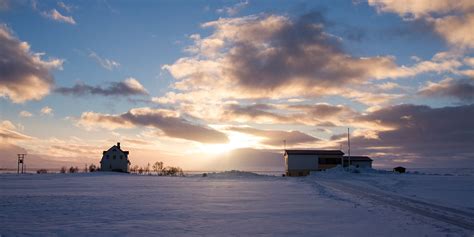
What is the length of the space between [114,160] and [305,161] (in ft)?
141

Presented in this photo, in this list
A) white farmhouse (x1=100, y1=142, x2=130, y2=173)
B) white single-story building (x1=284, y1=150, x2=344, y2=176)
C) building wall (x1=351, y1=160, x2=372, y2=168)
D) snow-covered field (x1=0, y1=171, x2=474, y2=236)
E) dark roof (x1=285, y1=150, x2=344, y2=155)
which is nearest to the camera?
snow-covered field (x1=0, y1=171, x2=474, y2=236)

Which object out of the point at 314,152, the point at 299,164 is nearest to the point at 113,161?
the point at 299,164

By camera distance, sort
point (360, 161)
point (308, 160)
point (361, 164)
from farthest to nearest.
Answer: point (360, 161)
point (361, 164)
point (308, 160)

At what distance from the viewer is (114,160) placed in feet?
291

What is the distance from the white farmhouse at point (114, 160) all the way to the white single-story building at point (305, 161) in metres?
37.1

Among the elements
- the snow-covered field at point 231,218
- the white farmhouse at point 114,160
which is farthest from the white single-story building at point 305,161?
the snow-covered field at point 231,218

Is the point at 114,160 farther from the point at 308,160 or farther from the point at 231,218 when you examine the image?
the point at 231,218

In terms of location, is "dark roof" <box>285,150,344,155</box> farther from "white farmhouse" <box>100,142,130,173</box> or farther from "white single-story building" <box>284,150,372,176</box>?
"white farmhouse" <box>100,142,130,173</box>

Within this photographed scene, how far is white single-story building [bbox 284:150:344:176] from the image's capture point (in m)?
86.8

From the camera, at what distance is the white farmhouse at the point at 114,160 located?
290 ft

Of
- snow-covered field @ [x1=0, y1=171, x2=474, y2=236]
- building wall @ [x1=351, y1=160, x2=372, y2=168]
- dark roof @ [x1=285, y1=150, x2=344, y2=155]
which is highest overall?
dark roof @ [x1=285, y1=150, x2=344, y2=155]

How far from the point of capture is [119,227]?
15.0 meters

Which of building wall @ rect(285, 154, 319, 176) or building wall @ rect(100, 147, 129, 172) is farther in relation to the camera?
building wall @ rect(100, 147, 129, 172)

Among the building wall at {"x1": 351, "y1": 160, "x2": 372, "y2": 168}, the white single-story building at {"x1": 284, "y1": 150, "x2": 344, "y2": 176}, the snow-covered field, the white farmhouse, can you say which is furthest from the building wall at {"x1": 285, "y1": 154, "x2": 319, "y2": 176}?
the snow-covered field
